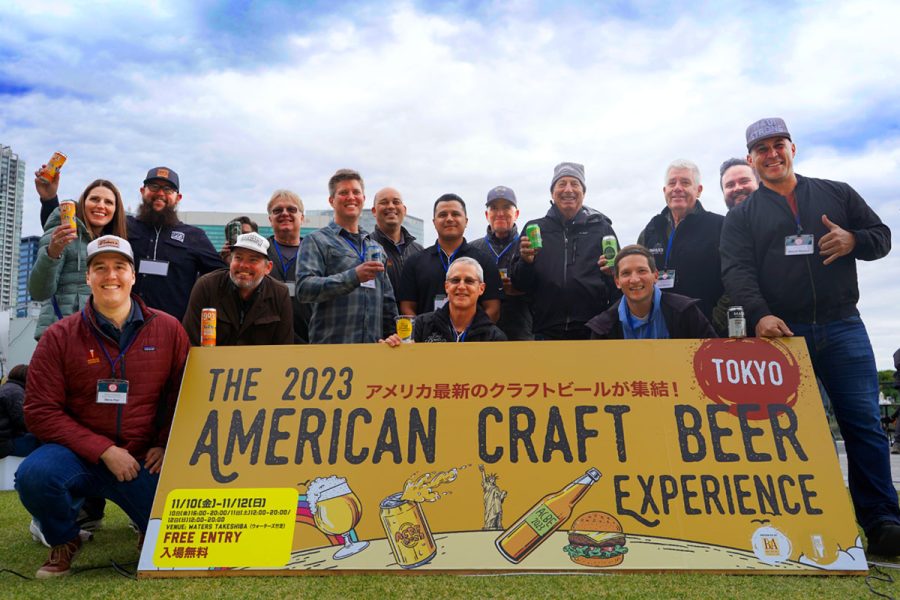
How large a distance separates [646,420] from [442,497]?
1125 mm

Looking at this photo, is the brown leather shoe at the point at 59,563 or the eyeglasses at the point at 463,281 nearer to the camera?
the brown leather shoe at the point at 59,563

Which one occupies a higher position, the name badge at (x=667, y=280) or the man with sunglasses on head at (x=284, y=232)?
the man with sunglasses on head at (x=284, y=232)

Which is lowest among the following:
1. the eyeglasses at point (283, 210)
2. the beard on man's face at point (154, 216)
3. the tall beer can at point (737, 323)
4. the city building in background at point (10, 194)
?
the tall beer can at point (737, 323)

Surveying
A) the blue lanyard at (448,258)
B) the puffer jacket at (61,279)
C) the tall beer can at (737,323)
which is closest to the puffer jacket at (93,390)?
the puffer jacket at (61,279)

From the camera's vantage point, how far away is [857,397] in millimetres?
3766

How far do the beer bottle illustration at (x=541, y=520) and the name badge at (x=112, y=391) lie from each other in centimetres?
206

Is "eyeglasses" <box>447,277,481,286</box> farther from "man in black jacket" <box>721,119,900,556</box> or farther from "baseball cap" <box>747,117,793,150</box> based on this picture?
"baseball cap" <box>747,117,793,150</box>

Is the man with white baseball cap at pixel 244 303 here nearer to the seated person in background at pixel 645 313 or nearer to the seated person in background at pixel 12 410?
the seated person in background at pixel 645 313

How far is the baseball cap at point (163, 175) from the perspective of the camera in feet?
17.1

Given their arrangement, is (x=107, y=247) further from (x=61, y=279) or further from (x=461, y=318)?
(x=461, y=318)

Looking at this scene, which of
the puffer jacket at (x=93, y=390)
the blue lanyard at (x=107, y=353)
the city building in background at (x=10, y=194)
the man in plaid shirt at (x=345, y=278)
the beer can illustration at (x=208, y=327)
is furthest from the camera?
the city building in background at (x=10, y=194)

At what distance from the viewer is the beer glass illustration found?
121 inches

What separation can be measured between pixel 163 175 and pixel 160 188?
11 cm

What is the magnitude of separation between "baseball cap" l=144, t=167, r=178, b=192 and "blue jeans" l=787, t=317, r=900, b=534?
4.63 meters
